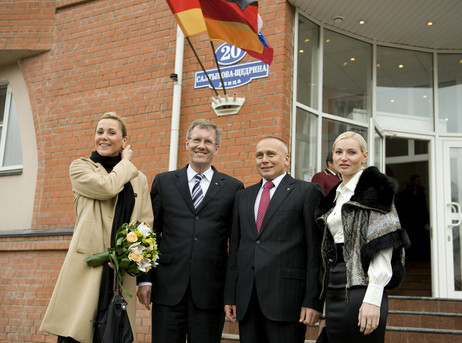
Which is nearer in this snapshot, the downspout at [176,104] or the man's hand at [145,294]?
the man's hand at [145,294]

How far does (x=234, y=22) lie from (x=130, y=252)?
3.29 metres

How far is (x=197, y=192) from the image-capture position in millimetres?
3756

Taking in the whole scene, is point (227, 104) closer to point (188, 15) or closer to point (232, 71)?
point (232, 71)

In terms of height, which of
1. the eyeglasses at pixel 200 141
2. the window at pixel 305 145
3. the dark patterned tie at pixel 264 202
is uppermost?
the window at pixel 305 145

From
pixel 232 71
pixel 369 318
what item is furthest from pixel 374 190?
pixel 232 71

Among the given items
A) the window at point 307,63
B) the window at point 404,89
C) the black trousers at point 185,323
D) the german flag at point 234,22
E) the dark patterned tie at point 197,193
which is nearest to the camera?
the black trousers at point 185,323

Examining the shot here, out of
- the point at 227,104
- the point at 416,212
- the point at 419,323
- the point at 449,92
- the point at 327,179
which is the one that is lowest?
the point at 419,323

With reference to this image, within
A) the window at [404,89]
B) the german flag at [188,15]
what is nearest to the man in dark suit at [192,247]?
the german flag at [188,15]

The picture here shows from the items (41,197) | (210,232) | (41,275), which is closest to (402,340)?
(210,232)

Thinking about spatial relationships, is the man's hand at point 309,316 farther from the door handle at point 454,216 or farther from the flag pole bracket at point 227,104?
the door handle at point 454,216

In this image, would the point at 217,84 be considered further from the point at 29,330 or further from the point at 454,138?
the point at 29,330

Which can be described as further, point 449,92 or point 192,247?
point 449,92

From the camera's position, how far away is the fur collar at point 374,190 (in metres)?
2.90

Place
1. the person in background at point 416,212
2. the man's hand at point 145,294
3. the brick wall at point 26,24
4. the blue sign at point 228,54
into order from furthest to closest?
the person in background at point 416,212 < the brick wall at point 26,24 < the blue sign at point 228,54 < the man's hand at point 145,294
